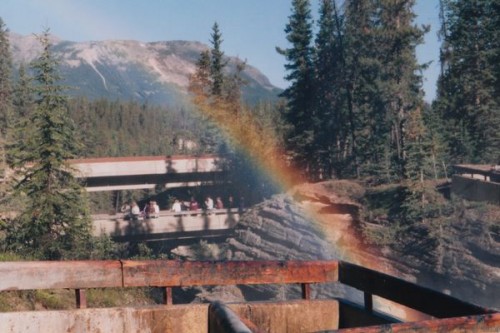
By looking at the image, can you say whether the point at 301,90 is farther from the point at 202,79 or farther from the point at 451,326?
the point at 451,326

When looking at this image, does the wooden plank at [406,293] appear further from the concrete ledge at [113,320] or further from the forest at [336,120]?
the forest at [336,120]

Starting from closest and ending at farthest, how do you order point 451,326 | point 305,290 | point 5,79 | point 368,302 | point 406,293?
point 451,326, point 406,293, point 368,302, point 305,290, point 5,79

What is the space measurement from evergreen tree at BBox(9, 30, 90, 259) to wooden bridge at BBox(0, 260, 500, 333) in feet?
62.9

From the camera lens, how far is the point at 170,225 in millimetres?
41500

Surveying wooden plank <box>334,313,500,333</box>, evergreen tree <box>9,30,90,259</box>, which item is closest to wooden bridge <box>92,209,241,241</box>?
evergreen tree <box>9,30,90,259</box>

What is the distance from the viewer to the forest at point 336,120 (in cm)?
2395

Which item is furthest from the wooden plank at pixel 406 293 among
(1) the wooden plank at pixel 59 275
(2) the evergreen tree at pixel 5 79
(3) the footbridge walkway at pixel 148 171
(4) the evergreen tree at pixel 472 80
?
(2) the evergreen tree at pixel 5 79

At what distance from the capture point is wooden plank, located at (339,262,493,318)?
3697mm

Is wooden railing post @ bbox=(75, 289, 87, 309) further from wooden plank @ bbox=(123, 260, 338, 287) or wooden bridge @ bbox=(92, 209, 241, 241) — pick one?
wooden bridge @ bbox=(92, 209, 241, 241)

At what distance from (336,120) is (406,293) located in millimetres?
45290

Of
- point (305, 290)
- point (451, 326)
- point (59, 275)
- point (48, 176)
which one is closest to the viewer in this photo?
point (451, 326)

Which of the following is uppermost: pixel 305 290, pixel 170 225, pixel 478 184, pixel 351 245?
pixel 305 290

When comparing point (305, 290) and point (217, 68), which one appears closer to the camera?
point (305, 290)

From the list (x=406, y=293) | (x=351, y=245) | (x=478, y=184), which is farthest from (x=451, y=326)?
(x=351, y=245)
